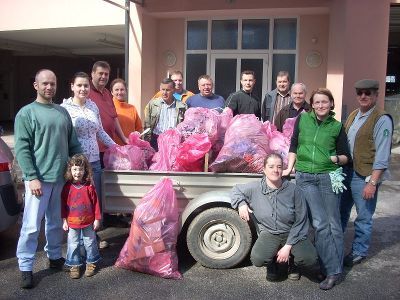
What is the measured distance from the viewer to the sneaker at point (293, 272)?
3.91m

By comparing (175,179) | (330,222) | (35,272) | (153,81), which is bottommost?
(35,272)

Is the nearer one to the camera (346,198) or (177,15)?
(346,198)

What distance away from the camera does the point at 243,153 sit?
4043 mm

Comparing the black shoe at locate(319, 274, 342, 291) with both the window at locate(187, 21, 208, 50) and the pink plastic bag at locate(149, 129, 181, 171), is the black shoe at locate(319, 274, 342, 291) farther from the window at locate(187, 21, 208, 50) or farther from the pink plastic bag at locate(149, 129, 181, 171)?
the window at locate(187, 21, 208, 50)

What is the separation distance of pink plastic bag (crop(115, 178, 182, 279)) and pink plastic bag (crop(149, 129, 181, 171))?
0.29m

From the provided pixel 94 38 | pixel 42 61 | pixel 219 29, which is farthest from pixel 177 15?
pixel 42 61

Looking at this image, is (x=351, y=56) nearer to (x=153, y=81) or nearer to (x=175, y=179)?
(x=153, y=81)

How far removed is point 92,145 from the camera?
4.20 metres

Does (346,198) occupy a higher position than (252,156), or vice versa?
(252,156)

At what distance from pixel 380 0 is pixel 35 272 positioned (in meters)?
8.90

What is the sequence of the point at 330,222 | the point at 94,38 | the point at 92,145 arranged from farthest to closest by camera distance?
the point at 94,38, the point at 92,145, the point at 330,222

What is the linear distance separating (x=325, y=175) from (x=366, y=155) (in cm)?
48

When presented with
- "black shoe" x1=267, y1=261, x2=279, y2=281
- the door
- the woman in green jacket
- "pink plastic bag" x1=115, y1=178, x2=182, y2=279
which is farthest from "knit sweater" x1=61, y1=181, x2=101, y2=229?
the door

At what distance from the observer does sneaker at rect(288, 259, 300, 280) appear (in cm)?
391
